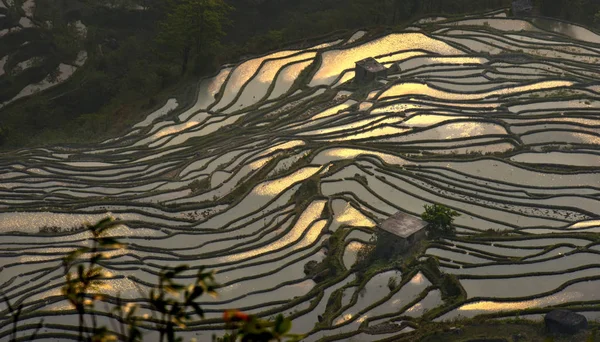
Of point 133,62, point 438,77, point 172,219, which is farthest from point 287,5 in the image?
point 172,219

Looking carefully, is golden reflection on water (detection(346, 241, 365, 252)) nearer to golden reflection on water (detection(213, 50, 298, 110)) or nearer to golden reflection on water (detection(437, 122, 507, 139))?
golden reflection on water (detection(437, 122, 507, 139))

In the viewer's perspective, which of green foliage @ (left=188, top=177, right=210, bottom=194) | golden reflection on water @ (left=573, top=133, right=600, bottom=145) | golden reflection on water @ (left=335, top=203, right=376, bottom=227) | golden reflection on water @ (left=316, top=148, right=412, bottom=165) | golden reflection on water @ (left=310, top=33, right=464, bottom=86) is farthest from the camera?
golden reflection on water @ (left=310, top=33, right=464, bottom=86)

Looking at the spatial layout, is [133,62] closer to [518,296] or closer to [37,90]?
[37,90]

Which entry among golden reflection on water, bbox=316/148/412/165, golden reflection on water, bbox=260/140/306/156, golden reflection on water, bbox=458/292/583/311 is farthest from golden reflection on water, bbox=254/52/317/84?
golden reflection on water, bbox=458/292/583/311

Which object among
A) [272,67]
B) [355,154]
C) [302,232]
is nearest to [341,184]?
[355,154]

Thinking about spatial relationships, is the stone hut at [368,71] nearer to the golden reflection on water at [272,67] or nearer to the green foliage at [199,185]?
the golden reflection on water at [272,67]
